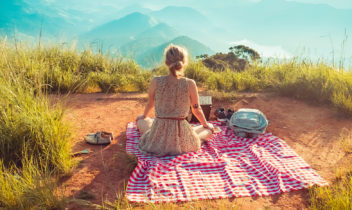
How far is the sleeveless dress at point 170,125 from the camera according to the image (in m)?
3.22

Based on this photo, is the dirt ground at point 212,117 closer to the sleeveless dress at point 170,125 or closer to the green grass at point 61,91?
the green grass at point 61,91

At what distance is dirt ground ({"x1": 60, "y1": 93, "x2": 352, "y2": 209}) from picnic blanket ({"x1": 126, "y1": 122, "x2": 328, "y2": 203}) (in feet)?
0.49

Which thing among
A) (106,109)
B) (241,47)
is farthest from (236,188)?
(241,47)

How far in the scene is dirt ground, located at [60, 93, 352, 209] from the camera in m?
2.65

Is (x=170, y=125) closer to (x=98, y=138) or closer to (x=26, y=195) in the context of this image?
(x=98, y=138)

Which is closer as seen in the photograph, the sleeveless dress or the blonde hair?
the blonde hair

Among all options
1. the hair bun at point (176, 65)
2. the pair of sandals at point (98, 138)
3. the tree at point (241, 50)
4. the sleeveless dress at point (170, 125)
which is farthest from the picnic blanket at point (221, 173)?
the tree at point (241, 50)

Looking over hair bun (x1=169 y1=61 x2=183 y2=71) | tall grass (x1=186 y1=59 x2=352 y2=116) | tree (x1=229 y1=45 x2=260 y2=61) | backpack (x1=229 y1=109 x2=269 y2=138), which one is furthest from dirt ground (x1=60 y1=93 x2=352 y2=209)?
tree (x1=229 y1=45 x2=260 y2=61)

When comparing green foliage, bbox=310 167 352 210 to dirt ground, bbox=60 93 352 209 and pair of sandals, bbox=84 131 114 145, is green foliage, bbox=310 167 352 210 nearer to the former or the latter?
dirt ground, bbox=60 93 352 209

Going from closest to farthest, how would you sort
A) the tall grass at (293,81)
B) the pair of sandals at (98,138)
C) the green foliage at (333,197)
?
the green foliage at (333,197), the pair of sandals at (98,138), the tall grass at (293,81)

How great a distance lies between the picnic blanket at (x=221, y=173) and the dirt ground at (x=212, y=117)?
0.15 m

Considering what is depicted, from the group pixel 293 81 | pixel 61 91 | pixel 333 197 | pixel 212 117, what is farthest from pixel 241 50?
pixel 333 197

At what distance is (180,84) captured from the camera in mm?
3193

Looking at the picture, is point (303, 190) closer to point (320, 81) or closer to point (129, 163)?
point (129, 163)
